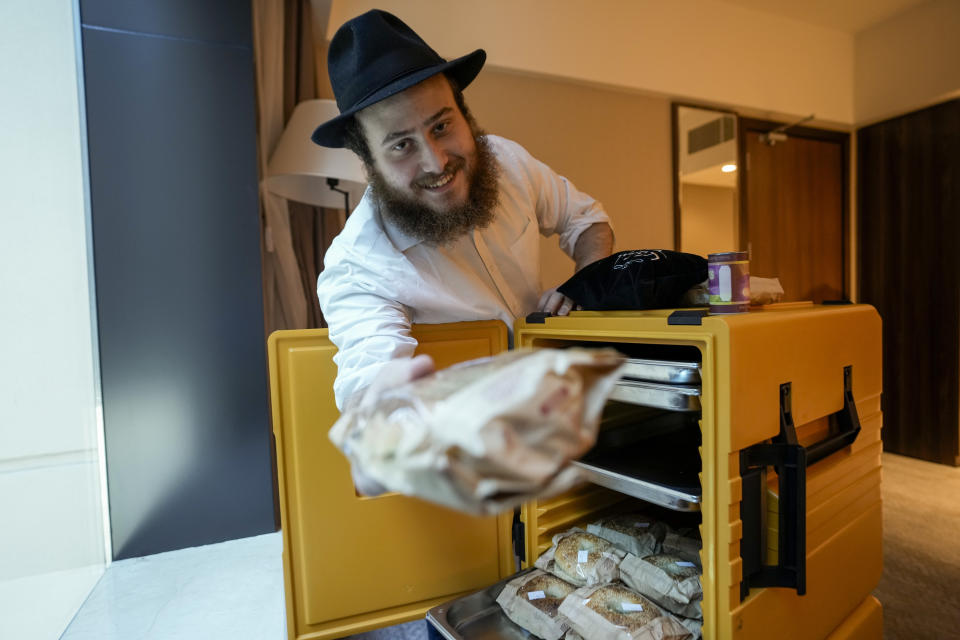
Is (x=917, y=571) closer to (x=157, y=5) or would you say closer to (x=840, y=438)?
(x=840, y=438)

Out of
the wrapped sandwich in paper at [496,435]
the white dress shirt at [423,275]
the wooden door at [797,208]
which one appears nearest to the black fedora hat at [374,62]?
the white dress shirt at [423,275]

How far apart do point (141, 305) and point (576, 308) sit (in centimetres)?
139

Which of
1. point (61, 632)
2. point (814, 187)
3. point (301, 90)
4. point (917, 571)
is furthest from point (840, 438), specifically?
point (814, 187)

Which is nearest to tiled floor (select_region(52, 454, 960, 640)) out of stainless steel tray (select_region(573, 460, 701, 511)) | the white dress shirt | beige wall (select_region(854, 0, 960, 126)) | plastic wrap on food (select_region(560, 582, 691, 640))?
plastic wrap on food (select_region(560, 582, 691, 640))

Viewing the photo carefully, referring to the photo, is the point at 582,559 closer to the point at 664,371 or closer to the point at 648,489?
the point at 648,489

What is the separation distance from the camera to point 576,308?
113cm

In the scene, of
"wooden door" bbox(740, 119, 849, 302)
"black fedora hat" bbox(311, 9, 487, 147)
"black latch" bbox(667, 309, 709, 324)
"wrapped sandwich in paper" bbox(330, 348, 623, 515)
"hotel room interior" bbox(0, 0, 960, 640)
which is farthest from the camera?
"wooden door" bbox(740, 119, 849, 302)

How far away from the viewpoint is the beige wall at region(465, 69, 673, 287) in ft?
7.69

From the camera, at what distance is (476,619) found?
97 cm

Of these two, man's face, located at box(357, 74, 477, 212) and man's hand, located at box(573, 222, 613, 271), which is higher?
man's face, located at box(357, 74, 477, 212)

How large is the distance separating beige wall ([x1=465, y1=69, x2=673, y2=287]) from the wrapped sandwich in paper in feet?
6.66

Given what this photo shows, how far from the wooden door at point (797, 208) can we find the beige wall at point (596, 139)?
22.5 inches

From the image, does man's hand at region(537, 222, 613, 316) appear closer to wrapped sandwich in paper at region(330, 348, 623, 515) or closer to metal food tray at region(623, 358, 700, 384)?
metal food tray at region(623, 358, 700, 384)

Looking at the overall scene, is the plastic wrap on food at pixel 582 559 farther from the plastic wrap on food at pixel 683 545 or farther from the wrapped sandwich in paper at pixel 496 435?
the wrapped sandwich in paper at pixel 496 435
